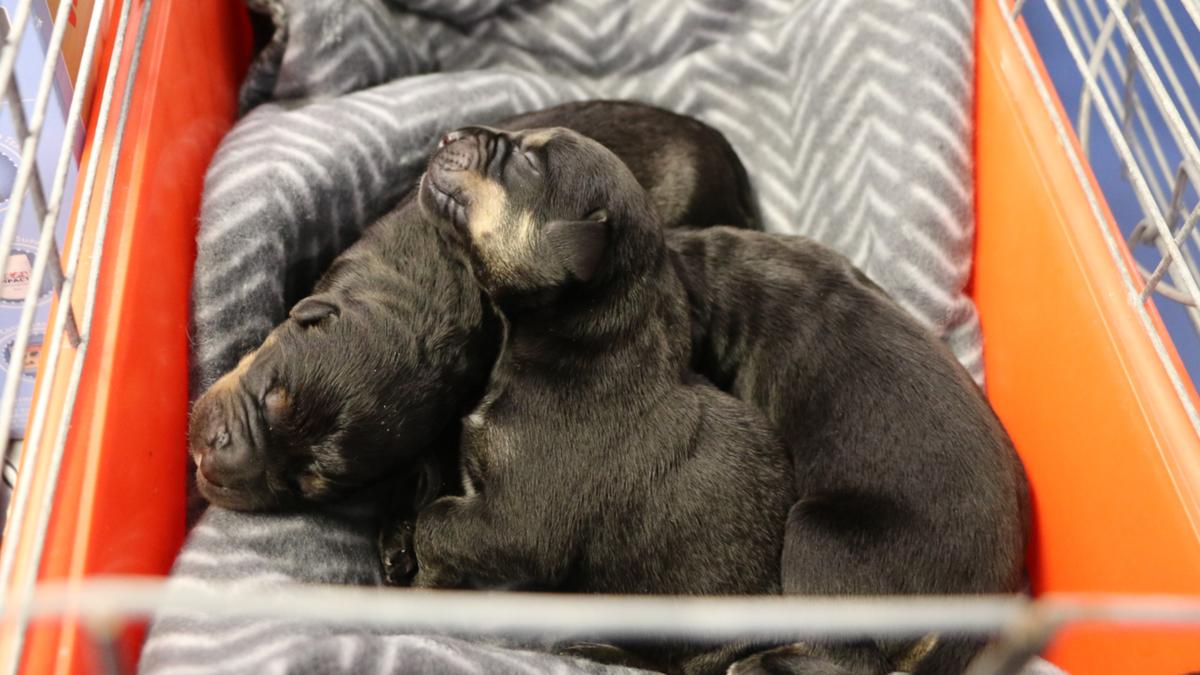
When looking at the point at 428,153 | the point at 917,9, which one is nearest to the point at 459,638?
the point at 428,153

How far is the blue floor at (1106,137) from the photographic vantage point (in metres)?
1.86

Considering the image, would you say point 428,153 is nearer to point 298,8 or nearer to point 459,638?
point 298,8

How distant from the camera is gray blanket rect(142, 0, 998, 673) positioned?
4.02 ft

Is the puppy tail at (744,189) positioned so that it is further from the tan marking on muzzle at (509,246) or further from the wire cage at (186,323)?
the tan marking on muzzle at (509,246)

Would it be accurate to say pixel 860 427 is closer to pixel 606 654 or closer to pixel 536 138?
pixel 606 654

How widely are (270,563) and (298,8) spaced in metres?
1.03

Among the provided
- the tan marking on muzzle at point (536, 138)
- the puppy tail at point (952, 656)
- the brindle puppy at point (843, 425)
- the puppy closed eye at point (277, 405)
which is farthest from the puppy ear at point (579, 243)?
the puppy tail at point (952, 656)

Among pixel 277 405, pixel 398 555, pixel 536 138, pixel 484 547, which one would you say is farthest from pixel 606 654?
pixel 536 138

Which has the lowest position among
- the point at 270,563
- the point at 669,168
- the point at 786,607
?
the point at 270,563

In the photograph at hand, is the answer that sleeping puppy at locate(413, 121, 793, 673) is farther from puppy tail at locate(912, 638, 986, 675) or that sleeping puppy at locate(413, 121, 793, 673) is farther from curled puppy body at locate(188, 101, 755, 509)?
puppy tail at locate(912, 638, 986, 675)

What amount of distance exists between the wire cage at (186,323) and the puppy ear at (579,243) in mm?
434

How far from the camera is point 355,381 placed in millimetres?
1293

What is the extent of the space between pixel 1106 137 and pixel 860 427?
3.90ft

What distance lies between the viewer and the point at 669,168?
1785mm
